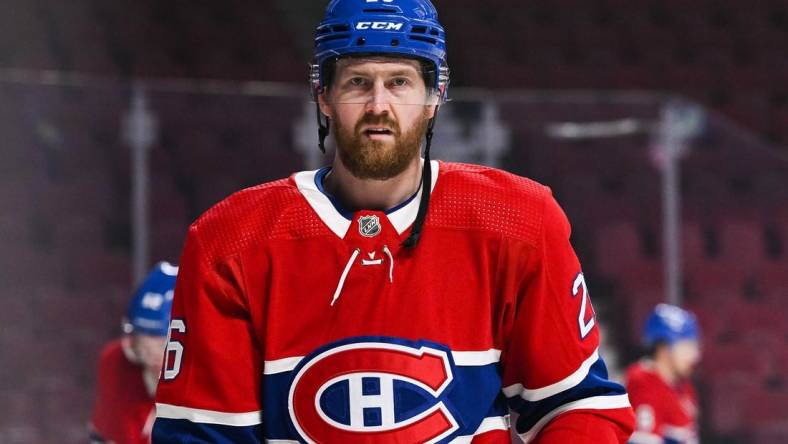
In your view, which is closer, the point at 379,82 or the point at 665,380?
the point at 379,82

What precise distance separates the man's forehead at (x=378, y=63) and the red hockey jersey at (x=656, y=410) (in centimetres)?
324

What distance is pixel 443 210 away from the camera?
170cm

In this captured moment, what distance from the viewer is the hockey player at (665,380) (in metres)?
4.78

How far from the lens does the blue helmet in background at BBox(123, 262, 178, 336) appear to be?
11.2ft

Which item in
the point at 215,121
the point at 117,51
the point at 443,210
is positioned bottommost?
the point at 443,210

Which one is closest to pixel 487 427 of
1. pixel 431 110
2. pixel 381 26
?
pixel 431 110

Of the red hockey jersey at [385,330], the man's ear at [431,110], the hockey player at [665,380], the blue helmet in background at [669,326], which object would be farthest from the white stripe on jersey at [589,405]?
the blue helmet in background at [669,326]

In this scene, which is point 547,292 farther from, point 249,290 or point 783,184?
point 783,184

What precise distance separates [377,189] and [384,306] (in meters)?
0.16

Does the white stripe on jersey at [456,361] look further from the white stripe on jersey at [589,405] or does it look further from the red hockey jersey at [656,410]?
the red hockey jersey at [656,410]

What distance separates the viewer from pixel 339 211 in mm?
1711

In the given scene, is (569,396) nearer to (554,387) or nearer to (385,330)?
(554,387)

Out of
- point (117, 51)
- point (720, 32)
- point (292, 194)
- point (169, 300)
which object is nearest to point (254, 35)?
point (117, 51)

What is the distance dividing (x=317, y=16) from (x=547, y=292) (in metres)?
6.16
